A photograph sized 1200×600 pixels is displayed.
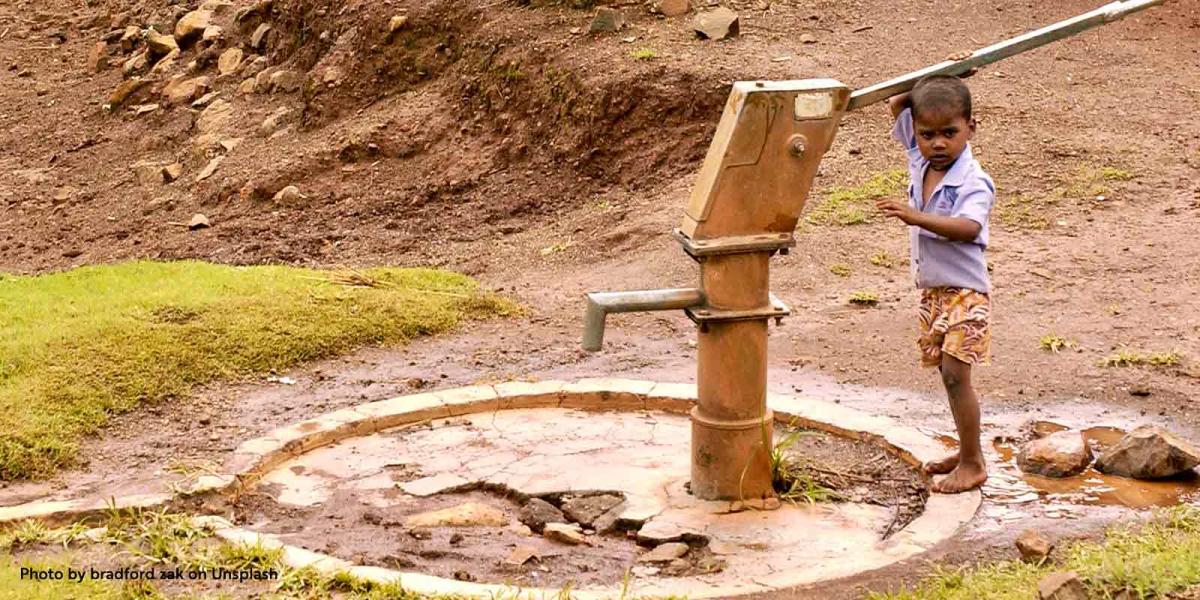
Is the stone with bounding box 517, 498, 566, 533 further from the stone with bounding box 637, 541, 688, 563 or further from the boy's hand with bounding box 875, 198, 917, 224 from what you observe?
the boy's hand with bounding box 875, 198, 917, 224

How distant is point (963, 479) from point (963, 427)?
16 centimetres

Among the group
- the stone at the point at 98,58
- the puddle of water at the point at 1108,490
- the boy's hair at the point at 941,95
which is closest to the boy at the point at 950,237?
the boy's hair at the point at 941,95

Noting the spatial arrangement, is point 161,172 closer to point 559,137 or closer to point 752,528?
point 559,137

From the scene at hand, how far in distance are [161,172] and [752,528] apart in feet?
26.8

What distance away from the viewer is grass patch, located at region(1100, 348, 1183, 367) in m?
6.18

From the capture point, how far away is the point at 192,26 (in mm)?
13797

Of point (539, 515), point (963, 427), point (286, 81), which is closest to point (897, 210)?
point (963, 427)

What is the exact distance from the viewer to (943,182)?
4.60 meters

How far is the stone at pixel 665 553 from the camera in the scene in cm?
430

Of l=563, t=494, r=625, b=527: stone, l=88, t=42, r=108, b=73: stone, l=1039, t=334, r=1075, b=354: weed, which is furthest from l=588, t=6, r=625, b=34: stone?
l=563, t=494, r=625, b=527: stone

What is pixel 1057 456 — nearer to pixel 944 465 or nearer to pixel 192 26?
pixel 944 465

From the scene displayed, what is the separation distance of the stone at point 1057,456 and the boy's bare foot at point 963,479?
1.00 feet

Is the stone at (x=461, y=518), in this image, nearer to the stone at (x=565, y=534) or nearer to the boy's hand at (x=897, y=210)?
the stone at (x=565, y=534)

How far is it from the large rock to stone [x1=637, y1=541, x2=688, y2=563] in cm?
154
